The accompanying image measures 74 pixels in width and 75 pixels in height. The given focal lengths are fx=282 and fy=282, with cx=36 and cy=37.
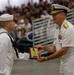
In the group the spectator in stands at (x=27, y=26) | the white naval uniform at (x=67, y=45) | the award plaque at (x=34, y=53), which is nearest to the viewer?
the white naval uniform at (x=67, y=45)

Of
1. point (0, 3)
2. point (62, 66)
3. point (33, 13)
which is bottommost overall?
point (0, 3)

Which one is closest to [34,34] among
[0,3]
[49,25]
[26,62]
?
[49,25]

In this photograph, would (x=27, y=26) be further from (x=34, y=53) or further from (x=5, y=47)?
(x=5, y=47)

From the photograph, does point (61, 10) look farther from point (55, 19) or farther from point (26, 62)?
point (26, 62)

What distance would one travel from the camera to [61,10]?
11.9 feet

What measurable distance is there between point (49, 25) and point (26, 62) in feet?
5.16

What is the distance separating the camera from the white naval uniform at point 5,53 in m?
3.55

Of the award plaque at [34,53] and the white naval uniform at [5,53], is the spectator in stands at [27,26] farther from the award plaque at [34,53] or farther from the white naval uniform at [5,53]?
the white naval uniform at [5,53]

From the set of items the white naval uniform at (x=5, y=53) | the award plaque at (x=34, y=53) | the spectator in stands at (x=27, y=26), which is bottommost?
the spectator in stands at (x=27, y=26)

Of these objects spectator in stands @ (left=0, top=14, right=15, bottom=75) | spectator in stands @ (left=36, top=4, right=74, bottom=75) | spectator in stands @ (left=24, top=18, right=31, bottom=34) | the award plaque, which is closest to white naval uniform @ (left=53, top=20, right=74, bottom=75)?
spectator in stands @ (left=36, top=4, right=74, bottom=75)

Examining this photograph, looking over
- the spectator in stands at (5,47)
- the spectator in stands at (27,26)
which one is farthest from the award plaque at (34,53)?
the spectator in stands at (27,26)

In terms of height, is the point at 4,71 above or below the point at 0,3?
above

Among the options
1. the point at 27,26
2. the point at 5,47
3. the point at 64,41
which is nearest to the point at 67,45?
the point at 64,41

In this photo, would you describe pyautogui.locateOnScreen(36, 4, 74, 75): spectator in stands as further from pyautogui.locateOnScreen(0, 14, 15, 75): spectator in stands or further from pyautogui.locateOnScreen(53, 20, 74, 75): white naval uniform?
pyautogui.locateOnScreen(0, 14, 15, 75): spectator in stands
